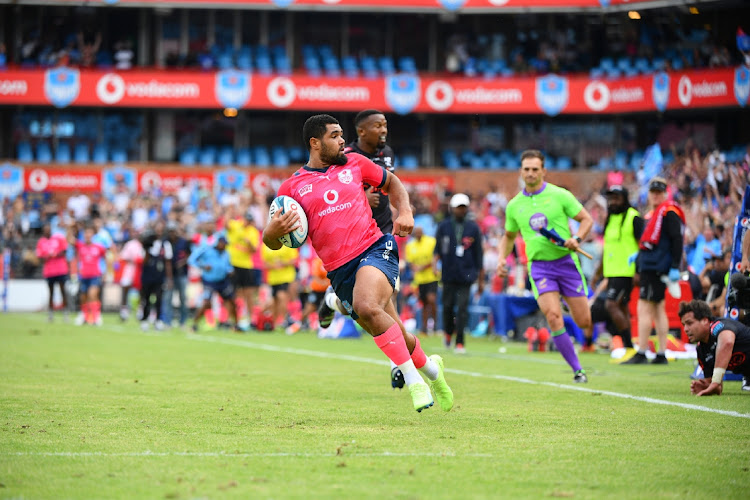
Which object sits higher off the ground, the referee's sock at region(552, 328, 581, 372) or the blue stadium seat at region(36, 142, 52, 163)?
the blue stadium seat at region(36, 142, 52, 163)

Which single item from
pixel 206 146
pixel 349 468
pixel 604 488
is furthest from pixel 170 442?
pixel 206 146

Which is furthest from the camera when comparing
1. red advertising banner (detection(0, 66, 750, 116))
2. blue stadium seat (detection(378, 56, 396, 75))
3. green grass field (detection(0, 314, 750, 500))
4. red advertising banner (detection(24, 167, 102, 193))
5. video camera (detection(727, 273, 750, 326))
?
blue stadium seat (detection(378, 56, 396, 75))

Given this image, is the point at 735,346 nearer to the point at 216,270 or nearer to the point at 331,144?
the point at 331,144

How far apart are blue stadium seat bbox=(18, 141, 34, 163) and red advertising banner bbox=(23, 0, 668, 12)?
17.6 feet

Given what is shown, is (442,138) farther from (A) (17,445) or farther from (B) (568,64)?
(A) (17,445)

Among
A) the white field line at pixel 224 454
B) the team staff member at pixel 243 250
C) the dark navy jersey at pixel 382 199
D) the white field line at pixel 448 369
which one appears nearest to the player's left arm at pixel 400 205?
the dark navy jersey at pixel 382 199

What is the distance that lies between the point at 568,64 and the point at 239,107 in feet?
42.2

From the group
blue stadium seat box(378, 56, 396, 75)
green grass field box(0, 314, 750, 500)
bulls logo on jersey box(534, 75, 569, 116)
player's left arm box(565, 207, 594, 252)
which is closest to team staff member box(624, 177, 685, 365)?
green grass field box(0, 314, 750, 500)

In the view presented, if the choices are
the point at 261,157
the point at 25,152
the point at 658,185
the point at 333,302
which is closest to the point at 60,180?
the point at 25,152

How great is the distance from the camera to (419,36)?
45.1 metres

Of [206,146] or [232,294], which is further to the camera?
[206,146]

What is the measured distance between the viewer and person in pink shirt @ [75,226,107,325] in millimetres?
24875

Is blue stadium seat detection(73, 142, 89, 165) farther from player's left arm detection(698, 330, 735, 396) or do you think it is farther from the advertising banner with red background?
player's left arm detection(698, 330, 735, 396)

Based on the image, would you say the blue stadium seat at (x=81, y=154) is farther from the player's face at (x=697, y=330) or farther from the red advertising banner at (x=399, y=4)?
the player's face at (x=697, y=330)
